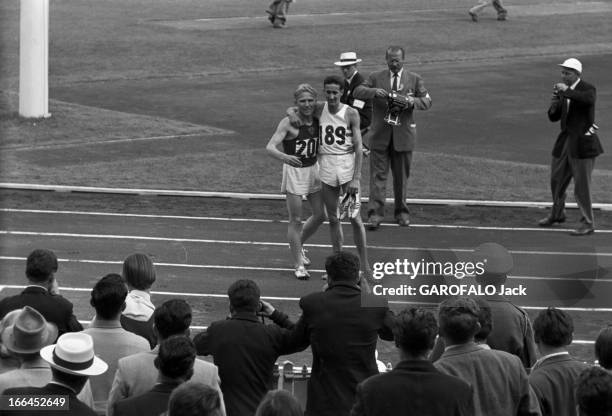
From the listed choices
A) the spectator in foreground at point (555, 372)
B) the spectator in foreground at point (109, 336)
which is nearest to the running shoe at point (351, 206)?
the spectator in foreground at point (109, 336)

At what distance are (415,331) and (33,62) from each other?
18001 millimetres

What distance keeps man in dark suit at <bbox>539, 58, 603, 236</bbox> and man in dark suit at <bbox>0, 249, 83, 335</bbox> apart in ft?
29.9

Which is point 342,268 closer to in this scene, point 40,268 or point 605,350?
point 605,350

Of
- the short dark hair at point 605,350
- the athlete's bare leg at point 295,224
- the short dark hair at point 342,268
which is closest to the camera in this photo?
the short dark hair at point 605,350

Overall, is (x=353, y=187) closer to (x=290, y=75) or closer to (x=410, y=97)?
(x=410, y=97)

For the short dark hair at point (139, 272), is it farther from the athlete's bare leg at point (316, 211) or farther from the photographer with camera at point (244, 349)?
the athlete's bare leg at point (316, 211)

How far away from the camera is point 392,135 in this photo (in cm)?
1700

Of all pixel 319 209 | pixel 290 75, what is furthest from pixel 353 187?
pixel 290 75

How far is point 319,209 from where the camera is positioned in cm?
1427

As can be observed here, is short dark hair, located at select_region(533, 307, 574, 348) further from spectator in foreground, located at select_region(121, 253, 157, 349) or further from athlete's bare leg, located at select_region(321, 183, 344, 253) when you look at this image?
athlete's bare leg, located at select_region(321, 183, 344, 253)

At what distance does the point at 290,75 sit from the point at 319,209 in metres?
16.4

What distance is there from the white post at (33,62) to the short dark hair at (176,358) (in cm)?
1740

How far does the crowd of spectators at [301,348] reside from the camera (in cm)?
671

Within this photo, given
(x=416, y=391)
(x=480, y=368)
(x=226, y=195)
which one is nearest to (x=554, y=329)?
(x=480, y=368)
